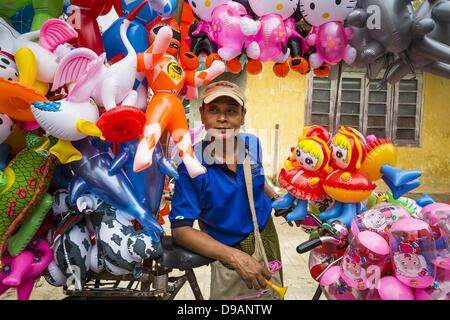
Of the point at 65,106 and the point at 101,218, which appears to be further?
the point at 101,218

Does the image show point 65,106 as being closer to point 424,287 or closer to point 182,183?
point 182,183

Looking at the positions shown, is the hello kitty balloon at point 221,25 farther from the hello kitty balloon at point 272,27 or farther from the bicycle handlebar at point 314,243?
the bicycle handlebar at point 314,243

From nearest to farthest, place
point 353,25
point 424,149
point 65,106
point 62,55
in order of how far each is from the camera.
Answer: point 65,106
point 62,55
point 353,25
point 424,149

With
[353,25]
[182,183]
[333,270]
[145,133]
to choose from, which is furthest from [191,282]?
[353,25]

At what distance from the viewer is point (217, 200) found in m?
1.59

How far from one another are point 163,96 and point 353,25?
3.16 ft

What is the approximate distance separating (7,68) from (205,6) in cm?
99

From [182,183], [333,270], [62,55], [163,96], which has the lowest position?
[333,270]

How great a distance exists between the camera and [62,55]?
142 cm

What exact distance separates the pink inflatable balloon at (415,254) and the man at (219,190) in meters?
0.49

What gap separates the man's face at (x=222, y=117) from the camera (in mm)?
1637

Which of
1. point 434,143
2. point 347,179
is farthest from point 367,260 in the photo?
point 434,143

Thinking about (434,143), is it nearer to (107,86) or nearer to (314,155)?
(314,155)

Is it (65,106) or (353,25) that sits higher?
(353,25)
